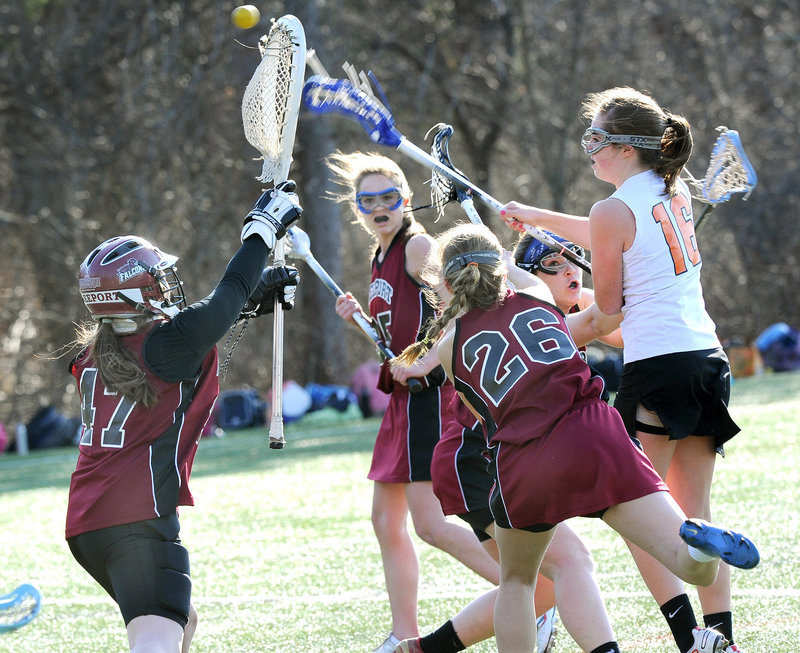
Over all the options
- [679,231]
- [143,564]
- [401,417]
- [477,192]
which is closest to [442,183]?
[477,192]

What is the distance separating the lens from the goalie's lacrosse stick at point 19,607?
3.84 m

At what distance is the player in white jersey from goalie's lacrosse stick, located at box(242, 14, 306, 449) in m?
1.13

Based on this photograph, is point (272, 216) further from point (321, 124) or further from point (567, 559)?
point (321, 124)

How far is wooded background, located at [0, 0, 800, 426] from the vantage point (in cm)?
1831

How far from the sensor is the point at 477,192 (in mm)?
4680

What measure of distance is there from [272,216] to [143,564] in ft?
3.81

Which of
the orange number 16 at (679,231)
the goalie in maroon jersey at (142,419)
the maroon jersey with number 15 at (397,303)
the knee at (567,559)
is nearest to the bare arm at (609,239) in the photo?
the orange number 16 at (679,231)

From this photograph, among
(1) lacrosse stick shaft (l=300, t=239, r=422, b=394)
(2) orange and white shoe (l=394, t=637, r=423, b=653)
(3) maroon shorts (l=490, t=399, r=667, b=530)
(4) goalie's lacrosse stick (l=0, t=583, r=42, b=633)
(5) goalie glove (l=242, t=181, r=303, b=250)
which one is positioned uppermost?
(5) goalie glove (l=242, t=181, r=303, b=250)

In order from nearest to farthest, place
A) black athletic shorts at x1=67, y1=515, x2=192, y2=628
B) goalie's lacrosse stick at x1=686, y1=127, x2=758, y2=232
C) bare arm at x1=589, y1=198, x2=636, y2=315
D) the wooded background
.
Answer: black athletic shorts at x1=67, y1=515, x2=192, y2=628, bare arm at x1=589, y1=198, x2=636, y2=315, goalie's lacrosse stick at x1=686, y1=127, x2=758, y2=232, the wooded background

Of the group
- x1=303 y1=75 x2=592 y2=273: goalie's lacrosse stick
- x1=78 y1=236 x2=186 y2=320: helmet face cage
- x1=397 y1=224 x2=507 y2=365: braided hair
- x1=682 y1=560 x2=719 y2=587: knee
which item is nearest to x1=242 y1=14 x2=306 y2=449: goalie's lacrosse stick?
x1=303 y1=75 x2=592 y2=273: goalie's lacrosse stick

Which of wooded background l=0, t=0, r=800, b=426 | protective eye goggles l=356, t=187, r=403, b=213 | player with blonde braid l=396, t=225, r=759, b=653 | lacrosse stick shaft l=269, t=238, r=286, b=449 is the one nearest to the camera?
player with blonde braid l=396, t=225, r=759, b=653

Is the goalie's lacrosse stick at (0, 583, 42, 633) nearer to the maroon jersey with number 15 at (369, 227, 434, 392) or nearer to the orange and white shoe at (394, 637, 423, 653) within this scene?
the orange and white shoe at (394, 637, 423, 653)

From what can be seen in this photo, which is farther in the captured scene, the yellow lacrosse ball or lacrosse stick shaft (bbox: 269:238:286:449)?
the yellow lacrosse ball

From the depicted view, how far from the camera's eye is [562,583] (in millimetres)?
3705
